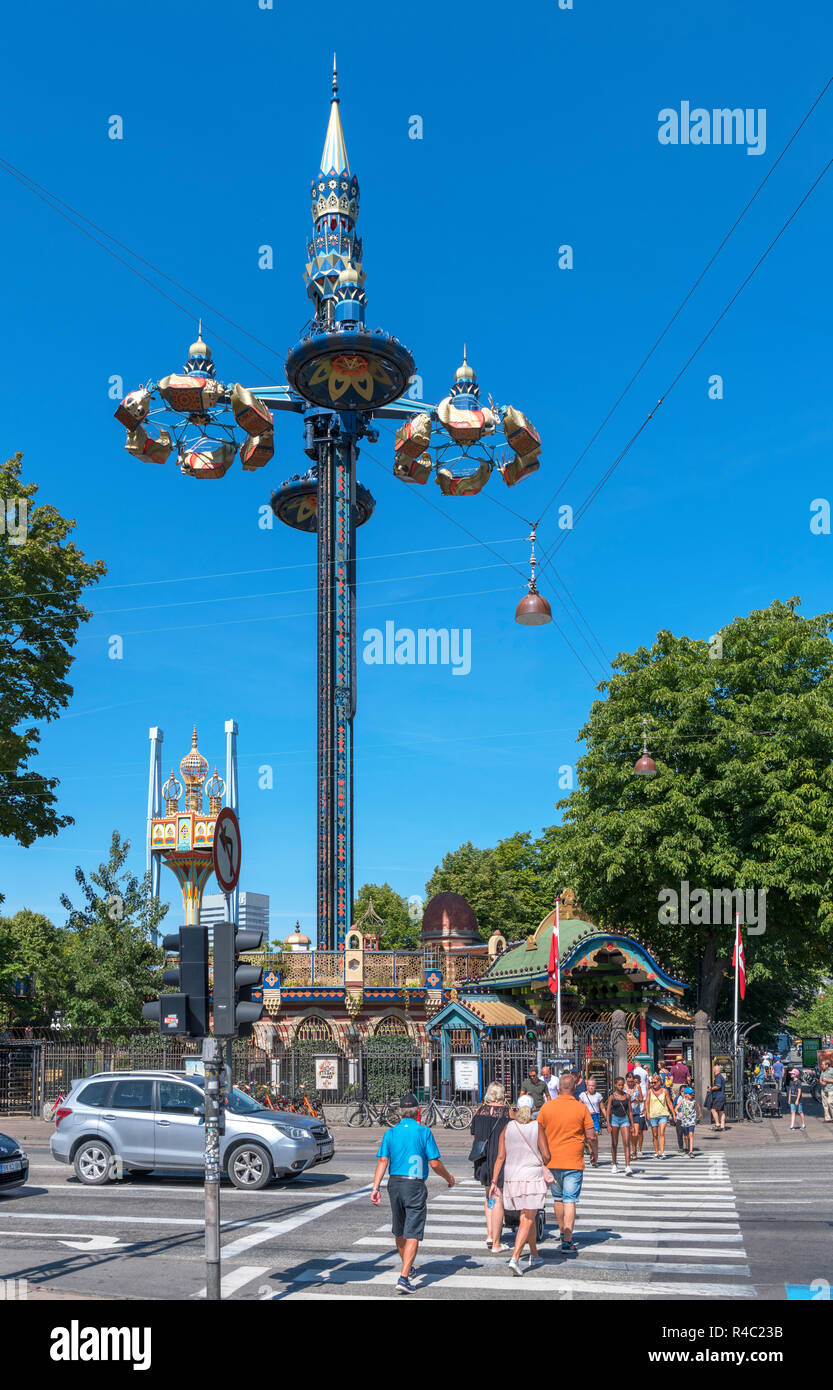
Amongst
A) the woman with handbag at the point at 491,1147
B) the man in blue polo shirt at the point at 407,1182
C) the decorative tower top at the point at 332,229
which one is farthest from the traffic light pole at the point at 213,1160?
the decorative tower top at the point at 332,229

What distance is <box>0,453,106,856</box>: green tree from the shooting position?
32.0m

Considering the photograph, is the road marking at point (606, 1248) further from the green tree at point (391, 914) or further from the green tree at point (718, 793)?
the green tree at point (391, 914)

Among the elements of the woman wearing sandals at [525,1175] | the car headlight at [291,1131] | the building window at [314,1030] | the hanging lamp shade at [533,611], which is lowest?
the building window at [314,1030]

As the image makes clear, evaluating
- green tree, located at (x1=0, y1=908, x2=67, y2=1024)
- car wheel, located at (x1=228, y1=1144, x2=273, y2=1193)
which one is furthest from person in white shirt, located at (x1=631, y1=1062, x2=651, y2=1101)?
green tree, located at (x1=0, y1=908, x2=67, y2=1024)

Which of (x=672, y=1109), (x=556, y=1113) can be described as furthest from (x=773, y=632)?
(x=556, y=1113)

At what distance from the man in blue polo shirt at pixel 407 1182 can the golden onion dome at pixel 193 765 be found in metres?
48.9

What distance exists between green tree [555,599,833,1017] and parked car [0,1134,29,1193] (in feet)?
72.3

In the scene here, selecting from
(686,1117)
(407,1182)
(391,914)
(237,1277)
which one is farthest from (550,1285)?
(391,914)

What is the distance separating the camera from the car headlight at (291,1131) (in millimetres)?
16703

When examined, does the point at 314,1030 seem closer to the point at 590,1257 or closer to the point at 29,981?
the point at 29,981

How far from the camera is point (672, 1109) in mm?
23266

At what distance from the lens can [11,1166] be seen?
16.4 meters

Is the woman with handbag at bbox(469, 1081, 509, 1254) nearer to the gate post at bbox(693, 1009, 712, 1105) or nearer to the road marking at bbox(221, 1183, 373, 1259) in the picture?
the road marking at bbox(221, 1183, 373, 1259)

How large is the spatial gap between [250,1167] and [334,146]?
44.8m
